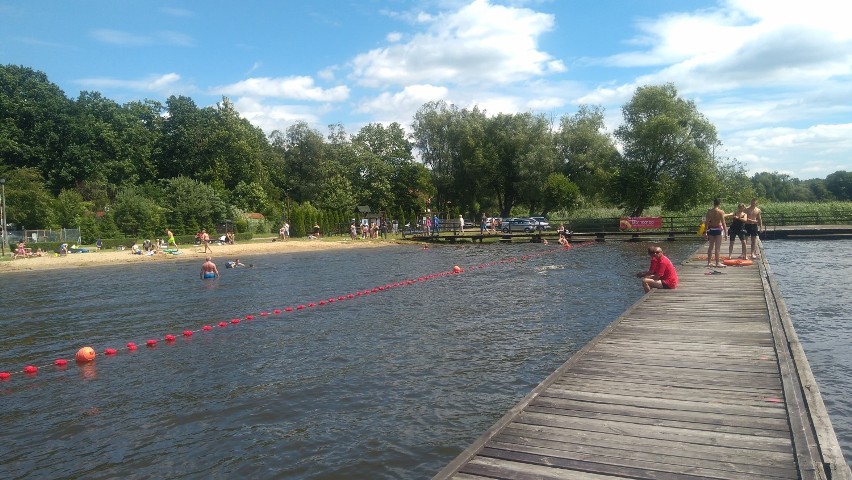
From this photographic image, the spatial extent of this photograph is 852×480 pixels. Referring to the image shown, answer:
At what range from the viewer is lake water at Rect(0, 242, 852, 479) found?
25.9 ft

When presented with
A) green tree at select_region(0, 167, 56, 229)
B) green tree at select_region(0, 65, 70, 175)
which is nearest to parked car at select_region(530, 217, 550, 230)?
green tree at select_region(0, 167, 56, 229)

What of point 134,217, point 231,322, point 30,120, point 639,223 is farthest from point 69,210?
point 639,223

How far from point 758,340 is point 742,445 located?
4.47m

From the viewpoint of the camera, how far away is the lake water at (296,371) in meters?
7.89

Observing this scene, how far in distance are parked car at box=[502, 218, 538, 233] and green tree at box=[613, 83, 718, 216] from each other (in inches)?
374

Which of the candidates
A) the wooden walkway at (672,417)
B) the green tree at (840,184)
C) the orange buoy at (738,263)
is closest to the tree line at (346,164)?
the orange buoy at (738,263)

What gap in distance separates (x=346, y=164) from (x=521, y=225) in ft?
102

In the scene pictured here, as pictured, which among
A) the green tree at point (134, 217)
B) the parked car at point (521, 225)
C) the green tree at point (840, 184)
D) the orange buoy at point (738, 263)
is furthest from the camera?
the green tree at point (840, 184)

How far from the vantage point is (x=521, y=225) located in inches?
2292

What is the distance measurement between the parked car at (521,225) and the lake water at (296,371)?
32605mm

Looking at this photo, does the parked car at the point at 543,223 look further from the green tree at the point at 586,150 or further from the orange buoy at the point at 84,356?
the orange buoy at the point at 84,356

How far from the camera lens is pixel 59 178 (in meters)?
67.8

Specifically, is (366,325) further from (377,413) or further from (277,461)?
(277,461)

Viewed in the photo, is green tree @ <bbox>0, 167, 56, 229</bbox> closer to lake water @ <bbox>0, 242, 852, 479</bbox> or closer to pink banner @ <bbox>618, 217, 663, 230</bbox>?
lake water @ <bbox>0, 242, 852, 479</bbox>
